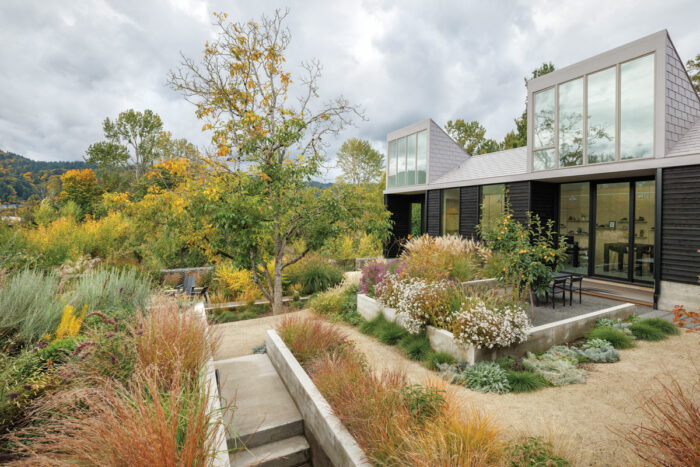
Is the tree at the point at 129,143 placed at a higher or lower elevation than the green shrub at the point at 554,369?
higher

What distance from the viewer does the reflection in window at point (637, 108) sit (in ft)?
20.6

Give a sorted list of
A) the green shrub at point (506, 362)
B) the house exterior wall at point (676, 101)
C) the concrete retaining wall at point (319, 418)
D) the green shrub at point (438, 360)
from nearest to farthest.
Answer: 1. the concrete retaining wall at point (319, 418)
2. the green shrub at point (506, 362)
3. the green shrub at point (438, 360)
4. the house exterior wall at point (676, 101)

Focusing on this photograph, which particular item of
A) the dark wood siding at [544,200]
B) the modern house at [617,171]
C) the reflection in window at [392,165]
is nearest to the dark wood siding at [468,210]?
the modern house at [617,171]

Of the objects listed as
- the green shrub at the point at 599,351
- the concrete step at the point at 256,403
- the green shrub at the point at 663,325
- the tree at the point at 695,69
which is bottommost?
the concrete step at the point at 256,403

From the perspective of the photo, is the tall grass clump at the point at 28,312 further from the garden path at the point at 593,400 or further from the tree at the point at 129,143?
the tree at the point at 129,143

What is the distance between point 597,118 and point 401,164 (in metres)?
7.47

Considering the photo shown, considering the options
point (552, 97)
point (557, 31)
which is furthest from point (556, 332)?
point (557, 31)

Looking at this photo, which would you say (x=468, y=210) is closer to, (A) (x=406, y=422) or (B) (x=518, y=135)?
(A) (x=406, y=422)

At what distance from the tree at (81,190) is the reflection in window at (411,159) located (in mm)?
19769

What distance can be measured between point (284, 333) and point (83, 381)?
2162 mm

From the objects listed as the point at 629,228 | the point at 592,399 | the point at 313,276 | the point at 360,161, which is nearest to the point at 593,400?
the point at 592,399

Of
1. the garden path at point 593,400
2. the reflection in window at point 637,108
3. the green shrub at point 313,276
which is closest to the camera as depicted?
the garden path at point 593,400

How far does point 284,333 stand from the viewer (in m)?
3.98

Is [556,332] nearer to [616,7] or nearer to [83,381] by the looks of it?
[83,381]
